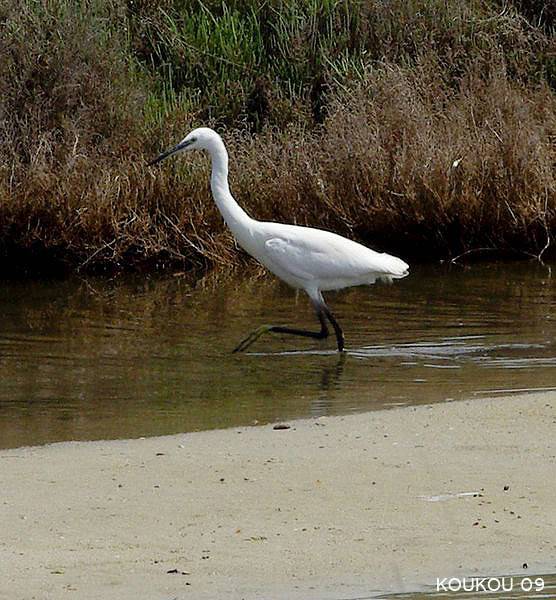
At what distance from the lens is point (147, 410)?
26.0 ft

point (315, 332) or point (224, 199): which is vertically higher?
point (224, 199)

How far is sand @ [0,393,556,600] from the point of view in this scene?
4430 mm

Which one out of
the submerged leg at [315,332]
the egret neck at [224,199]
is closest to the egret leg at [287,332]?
the submerged leg at [315,332]

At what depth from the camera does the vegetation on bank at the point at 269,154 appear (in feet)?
47.2

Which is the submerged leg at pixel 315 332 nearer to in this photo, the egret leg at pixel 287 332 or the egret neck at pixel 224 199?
the egret leg at pixel 287 332

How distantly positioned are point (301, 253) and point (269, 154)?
543 cm

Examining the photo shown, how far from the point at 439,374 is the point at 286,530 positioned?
3988mm

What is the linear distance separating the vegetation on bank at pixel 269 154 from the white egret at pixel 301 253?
157 inches

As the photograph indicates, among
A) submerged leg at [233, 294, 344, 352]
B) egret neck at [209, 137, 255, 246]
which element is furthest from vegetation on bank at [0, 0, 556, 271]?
submerged leg at [233, 294, 344, 352]

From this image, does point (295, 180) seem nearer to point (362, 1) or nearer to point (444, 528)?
point (362, 1)

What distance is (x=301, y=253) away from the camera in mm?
10273

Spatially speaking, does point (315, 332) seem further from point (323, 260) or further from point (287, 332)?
point (323, 260)

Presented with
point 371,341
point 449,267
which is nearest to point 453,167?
point 449,267

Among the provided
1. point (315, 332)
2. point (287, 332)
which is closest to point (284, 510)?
point (287, 332)
